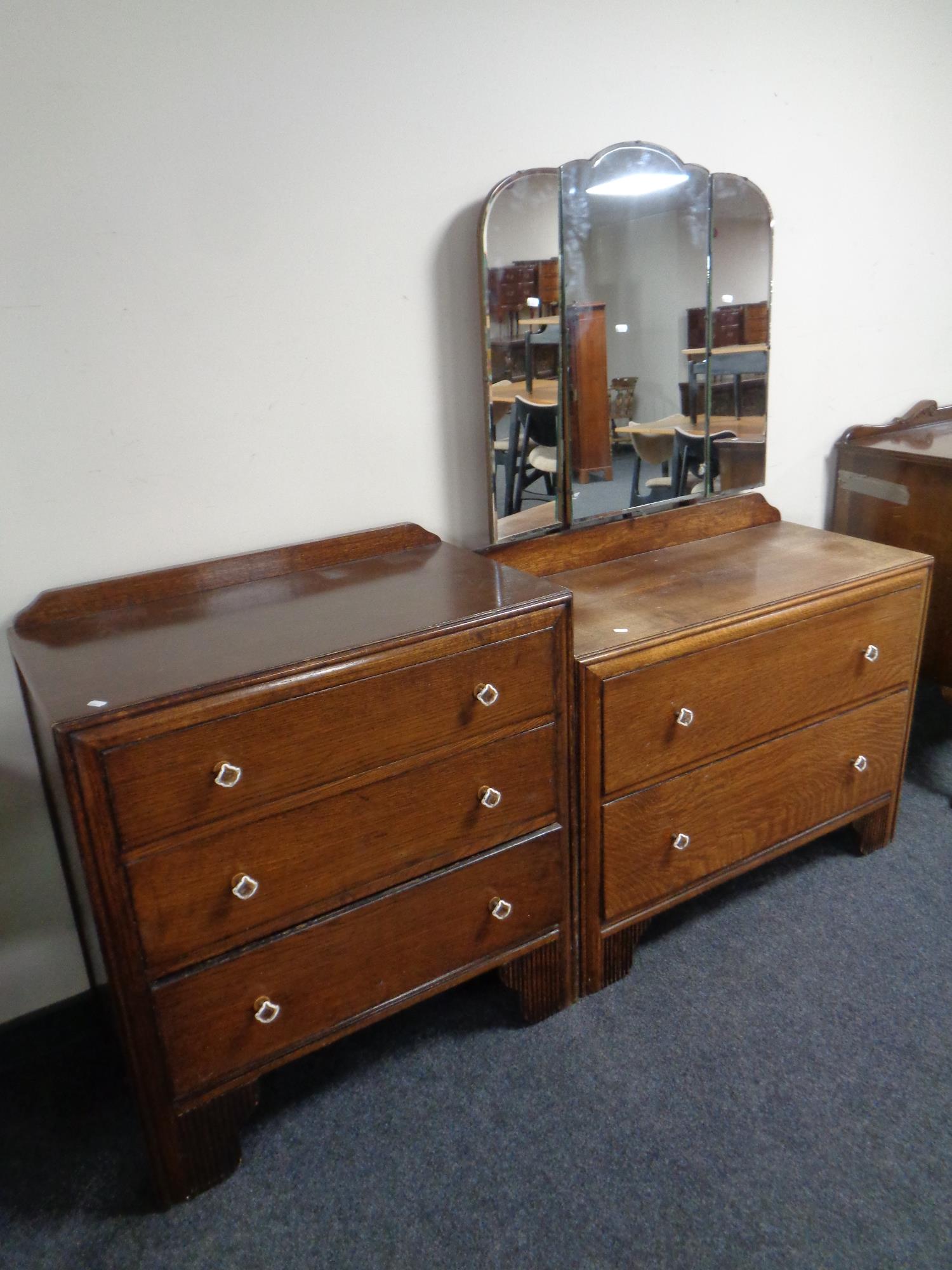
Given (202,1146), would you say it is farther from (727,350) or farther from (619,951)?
(727,350)

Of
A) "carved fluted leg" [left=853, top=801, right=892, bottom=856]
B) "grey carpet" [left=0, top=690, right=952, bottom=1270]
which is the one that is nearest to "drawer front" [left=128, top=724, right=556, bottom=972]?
"grey carpet" [left=0, top=690, right=952, bottom=1270]

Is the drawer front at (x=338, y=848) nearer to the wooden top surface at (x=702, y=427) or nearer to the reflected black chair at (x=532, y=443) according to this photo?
the reflected black chair at (x=532, y=443)

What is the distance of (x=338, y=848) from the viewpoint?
4.23ft

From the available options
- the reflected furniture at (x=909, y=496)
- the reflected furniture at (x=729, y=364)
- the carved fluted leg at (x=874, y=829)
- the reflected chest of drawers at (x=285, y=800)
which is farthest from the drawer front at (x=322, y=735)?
the reflected furniture at (x=909, y=496)

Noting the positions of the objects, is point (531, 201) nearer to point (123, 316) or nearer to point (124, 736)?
point (123, 316)

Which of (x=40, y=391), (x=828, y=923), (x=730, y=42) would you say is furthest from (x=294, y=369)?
(x=828, y=923)

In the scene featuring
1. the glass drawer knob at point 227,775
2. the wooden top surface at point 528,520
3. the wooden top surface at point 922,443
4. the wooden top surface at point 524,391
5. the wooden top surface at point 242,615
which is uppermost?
the wooden top surface at point 524,391

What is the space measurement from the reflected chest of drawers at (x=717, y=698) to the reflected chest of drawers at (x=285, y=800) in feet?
0.35

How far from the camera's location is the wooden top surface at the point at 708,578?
1.56 metres

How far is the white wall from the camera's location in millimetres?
1331

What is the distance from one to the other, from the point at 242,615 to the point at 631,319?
3.06 ft

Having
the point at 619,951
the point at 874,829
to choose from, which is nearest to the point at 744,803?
the point at 619,951

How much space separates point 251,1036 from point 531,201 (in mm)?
1401

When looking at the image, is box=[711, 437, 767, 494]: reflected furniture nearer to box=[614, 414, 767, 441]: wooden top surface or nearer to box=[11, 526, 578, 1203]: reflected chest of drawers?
box=[614, 414, 767, 441]: wooden top surface
